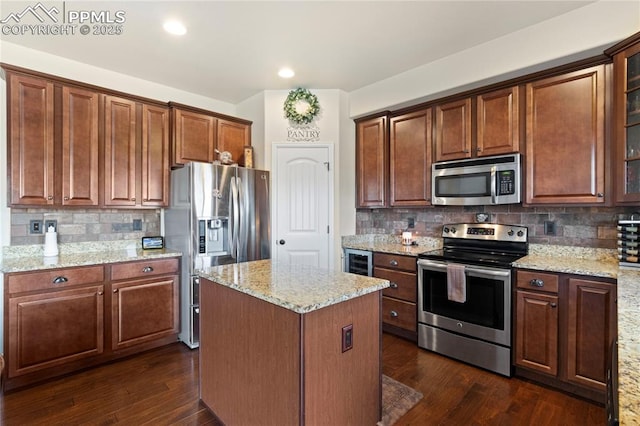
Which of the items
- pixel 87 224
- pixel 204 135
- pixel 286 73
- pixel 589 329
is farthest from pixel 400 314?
pixel 87 224

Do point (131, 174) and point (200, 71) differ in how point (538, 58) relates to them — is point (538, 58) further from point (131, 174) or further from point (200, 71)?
point (131, 174)

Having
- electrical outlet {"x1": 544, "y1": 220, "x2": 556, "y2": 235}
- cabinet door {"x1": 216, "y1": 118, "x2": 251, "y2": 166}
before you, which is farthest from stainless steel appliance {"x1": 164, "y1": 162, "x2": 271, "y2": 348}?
electrical outlet {"x1": 544, "y1": 220, "x2": 556, "y2": 235}

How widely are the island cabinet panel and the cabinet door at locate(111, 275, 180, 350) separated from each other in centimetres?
126

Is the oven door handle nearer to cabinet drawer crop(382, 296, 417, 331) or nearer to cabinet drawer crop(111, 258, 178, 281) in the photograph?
cabinet drawer crop(382, 296, 417, 331)

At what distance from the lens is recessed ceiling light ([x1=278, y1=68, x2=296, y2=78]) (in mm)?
3166

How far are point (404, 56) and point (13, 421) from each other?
402 cm

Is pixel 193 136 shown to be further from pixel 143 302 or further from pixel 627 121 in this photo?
pixel 627 121

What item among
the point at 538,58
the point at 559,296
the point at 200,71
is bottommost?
the point at 559,296

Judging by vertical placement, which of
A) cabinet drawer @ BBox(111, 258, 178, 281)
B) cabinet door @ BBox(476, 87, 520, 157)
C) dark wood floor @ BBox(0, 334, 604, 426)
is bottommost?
dark wood floor @ BBox(0, 334, 604, 426)

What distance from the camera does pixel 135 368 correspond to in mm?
2643

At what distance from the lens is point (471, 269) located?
2590 mm

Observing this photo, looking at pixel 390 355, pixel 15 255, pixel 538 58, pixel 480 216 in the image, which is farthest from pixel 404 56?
pixel 15 255

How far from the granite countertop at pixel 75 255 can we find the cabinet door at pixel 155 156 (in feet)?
1.74

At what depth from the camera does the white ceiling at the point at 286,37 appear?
7.22 feet
